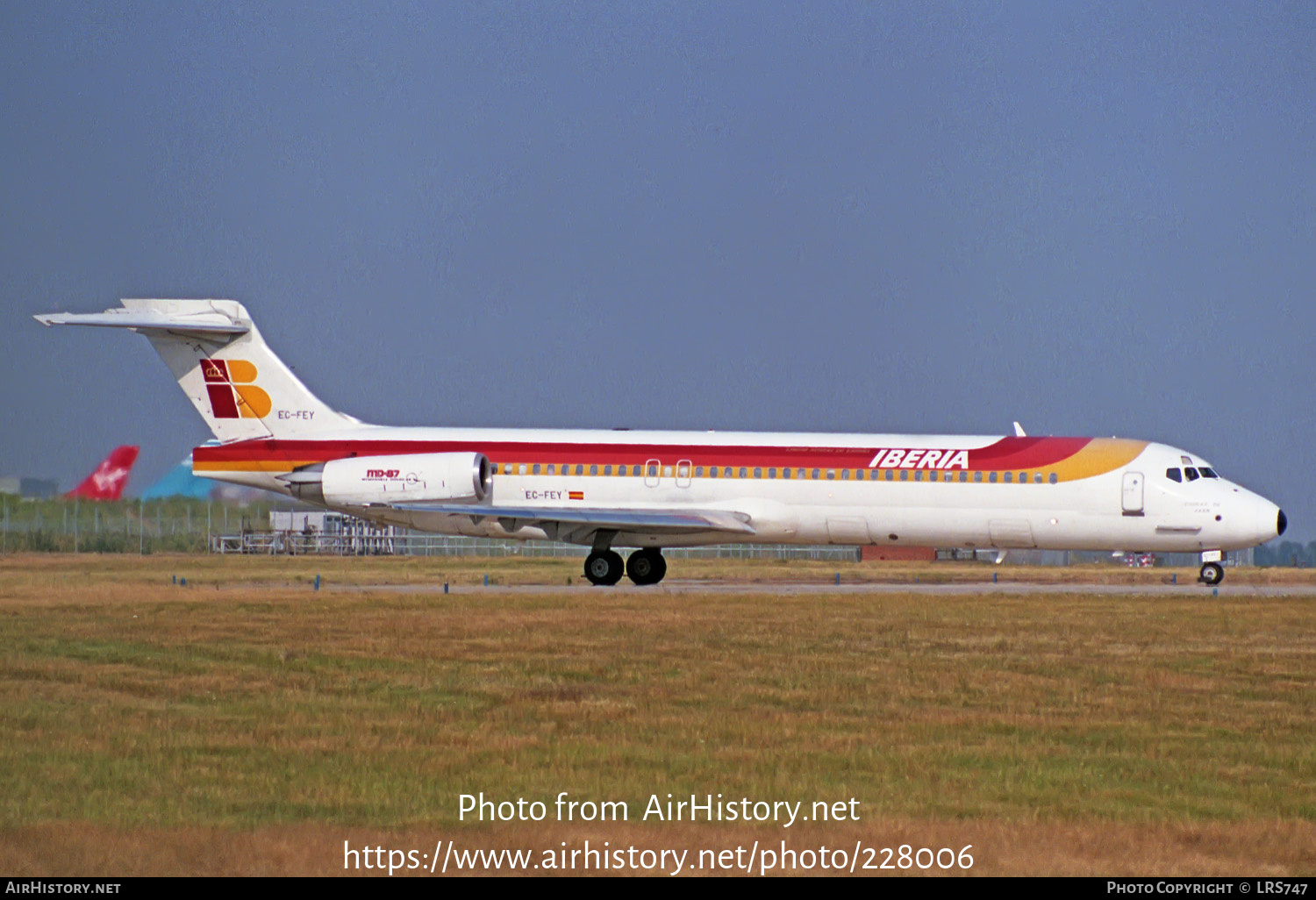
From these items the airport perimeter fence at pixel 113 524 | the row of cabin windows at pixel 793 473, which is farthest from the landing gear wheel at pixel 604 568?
the airport perimeter fence at pixel 113 524

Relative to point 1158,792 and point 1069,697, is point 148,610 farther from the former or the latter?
point 1158,792

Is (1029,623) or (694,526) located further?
(694,526)

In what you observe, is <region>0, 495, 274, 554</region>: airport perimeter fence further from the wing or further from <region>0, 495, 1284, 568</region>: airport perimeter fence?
Answer: the wing

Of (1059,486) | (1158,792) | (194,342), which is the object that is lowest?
(1158,792)

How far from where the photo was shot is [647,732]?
42.7 ft

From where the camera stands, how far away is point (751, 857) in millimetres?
8867

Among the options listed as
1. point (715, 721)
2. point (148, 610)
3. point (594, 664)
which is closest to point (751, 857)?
point (715, 721)

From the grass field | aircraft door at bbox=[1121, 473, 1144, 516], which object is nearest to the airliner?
aircraft door at bbox=[1121, 473, 1144, 516]

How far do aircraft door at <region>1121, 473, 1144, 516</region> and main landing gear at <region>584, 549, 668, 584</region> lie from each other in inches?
Answer: 395

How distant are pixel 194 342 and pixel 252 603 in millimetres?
10930

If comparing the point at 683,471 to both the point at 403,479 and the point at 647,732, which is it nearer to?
Result: the point at 403,479

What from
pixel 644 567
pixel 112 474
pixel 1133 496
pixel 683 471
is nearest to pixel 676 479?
pixel 683 471

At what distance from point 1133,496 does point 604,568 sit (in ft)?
37.0

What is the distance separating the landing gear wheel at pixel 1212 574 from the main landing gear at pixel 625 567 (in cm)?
1199
